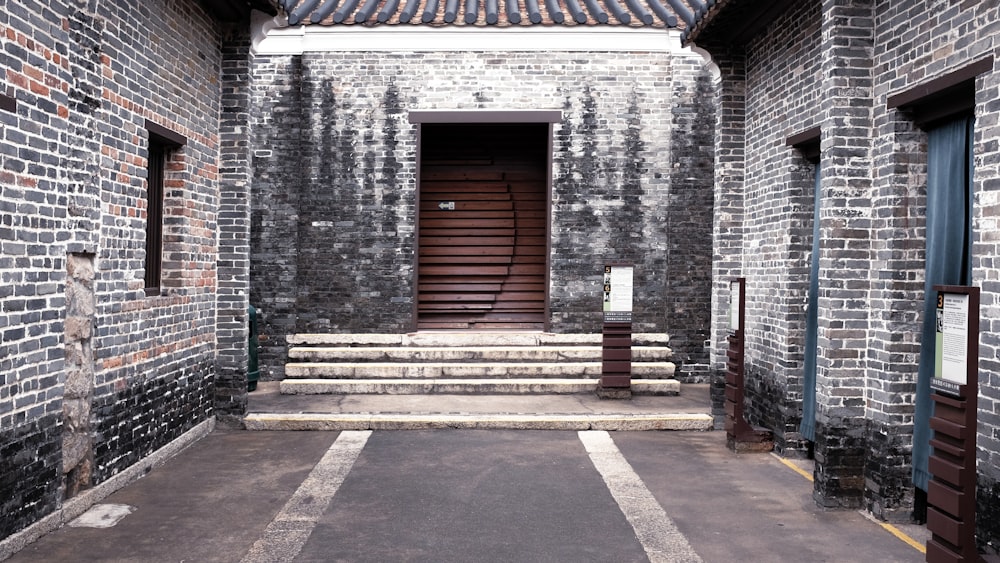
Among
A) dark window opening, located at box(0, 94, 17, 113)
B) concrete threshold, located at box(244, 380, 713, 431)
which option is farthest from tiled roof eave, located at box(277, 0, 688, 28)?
dark window opening, located at box(0, 94, 17, 113)

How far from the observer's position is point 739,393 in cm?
729

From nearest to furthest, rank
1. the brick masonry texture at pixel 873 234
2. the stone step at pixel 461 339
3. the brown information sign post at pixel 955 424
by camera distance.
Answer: the brown information sign post at pixel 955 424 → the brick masonry texture at pixel 873 234 → the stone step at pixel 461 339

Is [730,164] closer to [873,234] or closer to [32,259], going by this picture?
[873,234]

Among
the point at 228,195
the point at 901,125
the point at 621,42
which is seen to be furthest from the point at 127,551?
the point at 621,42

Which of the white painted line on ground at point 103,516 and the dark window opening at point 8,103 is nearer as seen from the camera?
the dark window opening at point 8,103

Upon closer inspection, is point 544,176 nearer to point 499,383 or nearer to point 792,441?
point 499,383

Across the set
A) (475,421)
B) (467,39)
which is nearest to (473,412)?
(475,421)

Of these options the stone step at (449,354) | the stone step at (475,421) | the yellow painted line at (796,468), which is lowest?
the yellow painted line at (796,468)

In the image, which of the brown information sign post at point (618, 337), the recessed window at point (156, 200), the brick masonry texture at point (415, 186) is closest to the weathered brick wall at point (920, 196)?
the brown information sign post at point (618, 337)

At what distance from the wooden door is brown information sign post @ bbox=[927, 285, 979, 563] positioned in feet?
25.9

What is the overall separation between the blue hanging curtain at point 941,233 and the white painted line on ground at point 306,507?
4.00 m

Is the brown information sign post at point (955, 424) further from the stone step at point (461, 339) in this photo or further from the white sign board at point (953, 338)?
the stone step at point (461, 339)

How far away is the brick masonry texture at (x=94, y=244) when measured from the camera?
15.2ft

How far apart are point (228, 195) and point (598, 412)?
4551 mm
